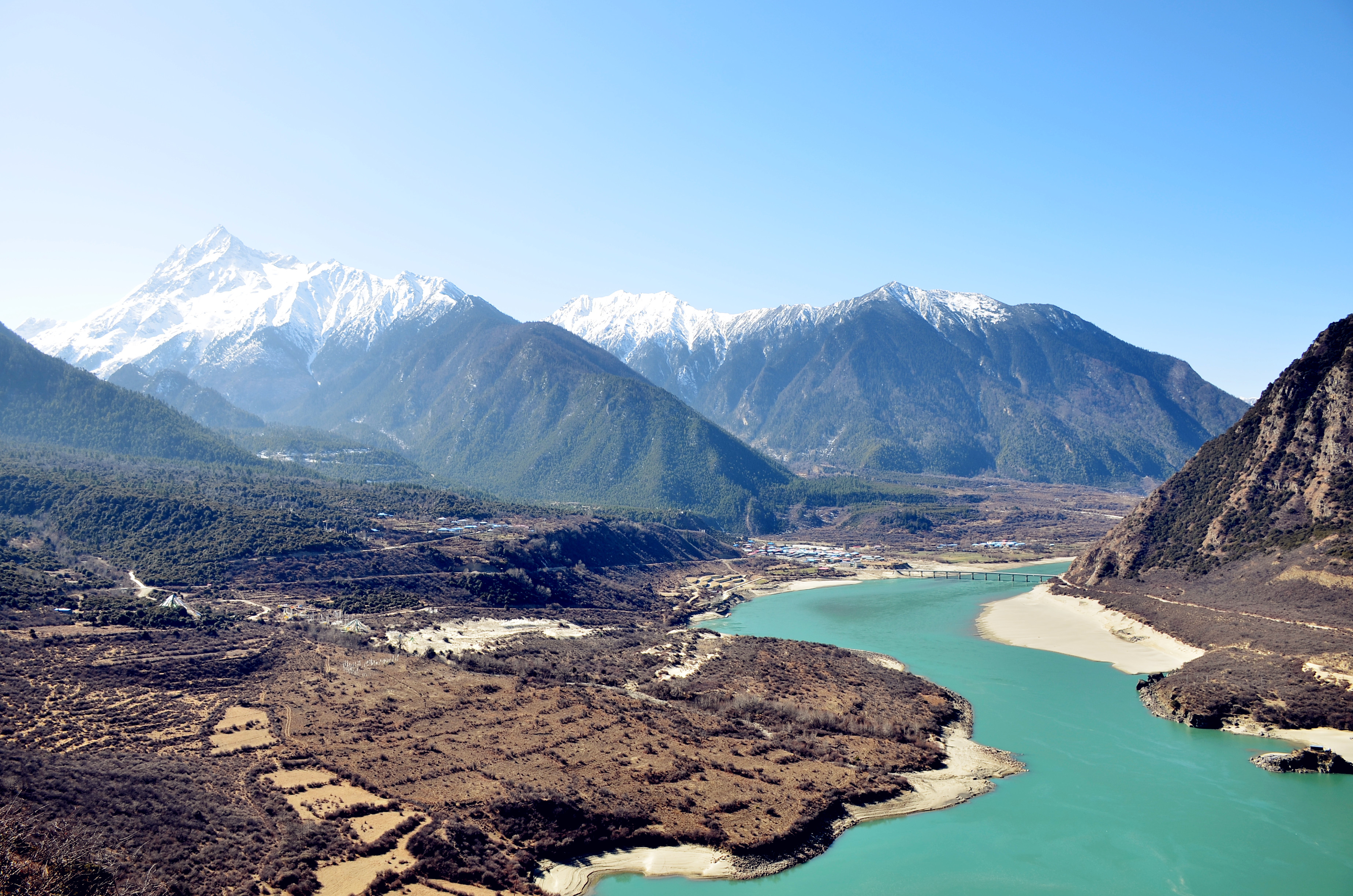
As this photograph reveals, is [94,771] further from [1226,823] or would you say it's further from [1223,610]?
[1223,610]

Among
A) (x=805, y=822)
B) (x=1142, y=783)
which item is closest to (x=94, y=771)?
(x=805, y=822)

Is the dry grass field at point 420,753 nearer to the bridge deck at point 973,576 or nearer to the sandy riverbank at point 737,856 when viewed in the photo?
the sandy riverbank at point 737,856

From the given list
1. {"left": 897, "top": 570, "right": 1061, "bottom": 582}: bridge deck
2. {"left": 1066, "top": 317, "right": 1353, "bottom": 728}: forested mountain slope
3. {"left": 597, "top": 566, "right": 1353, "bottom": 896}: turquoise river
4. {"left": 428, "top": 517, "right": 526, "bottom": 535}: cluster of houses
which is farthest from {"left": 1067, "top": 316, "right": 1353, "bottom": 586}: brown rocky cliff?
{"left": 428, "top": 517, "right": 526, "bottom": 535}: cluster of houses

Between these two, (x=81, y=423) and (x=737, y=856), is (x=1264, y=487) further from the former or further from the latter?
(x=81, y=423)

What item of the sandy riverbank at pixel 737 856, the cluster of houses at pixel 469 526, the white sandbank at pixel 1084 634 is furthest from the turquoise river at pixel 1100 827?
the cluster of houses at pixel 469 526

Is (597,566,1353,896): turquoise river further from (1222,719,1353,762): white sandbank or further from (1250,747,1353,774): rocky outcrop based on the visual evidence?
(1222,719,1353,762): white sandbank
